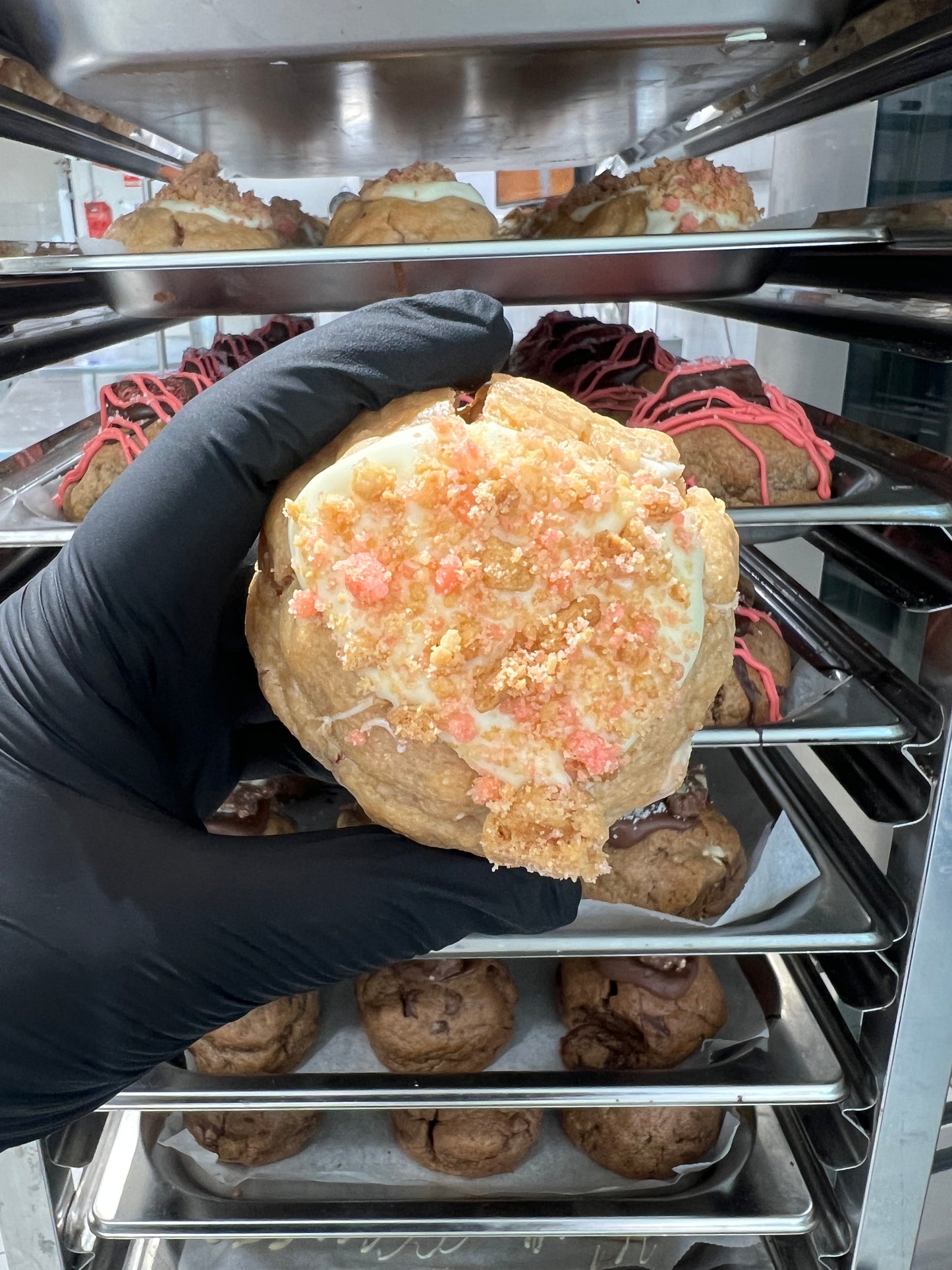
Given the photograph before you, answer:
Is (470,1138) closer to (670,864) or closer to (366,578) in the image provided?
(670,864)

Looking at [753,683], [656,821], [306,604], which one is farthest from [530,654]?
[656,821]

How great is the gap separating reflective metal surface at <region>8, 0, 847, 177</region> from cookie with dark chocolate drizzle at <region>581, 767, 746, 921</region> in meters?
1.09

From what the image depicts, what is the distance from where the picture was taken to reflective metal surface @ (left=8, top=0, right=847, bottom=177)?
1.02 meters

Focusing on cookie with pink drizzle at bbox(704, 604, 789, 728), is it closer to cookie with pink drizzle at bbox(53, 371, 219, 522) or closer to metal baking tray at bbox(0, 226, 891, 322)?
metal baking tray at bbox(0, 226, 891, 322)

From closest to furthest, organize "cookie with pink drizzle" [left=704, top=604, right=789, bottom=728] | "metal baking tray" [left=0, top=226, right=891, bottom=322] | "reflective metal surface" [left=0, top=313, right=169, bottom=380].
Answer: "metal baking tray" [left=0, top=226, right=891, bottom=322] → "cookie with pink drizzle" [left=704, top=604, right=789, bottom=728] → "reflective metal surface" [left=0, top=313, right=169, bottom=380]

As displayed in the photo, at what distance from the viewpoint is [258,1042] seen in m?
1.52

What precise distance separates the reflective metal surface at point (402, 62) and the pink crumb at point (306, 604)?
712 mm

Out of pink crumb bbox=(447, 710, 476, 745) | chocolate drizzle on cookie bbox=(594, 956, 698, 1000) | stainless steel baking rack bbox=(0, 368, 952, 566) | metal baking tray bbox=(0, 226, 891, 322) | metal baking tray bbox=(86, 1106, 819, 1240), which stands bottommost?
metal baking tray bbox=(86, 1106, 819, 1240)

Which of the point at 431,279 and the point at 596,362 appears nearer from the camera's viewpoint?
the point at 431,279

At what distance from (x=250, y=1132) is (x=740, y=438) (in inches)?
57.9

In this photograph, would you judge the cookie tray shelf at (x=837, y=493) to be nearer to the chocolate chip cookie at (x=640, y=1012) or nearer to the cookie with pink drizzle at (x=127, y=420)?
the cookie with pink drizzle at (x=127, y=420)

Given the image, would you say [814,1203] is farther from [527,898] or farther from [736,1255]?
[527,898]

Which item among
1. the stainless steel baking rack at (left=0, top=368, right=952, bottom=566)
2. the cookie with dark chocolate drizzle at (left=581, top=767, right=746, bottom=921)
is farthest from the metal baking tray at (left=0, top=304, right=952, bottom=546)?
the cookie with dark chocolate drizzle at (left=581, top=767, right=746, bottom=921)

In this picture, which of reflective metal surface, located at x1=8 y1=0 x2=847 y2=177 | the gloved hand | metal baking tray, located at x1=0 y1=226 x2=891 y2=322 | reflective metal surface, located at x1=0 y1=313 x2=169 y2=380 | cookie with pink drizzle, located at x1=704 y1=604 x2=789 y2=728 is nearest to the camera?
the gloved hand
